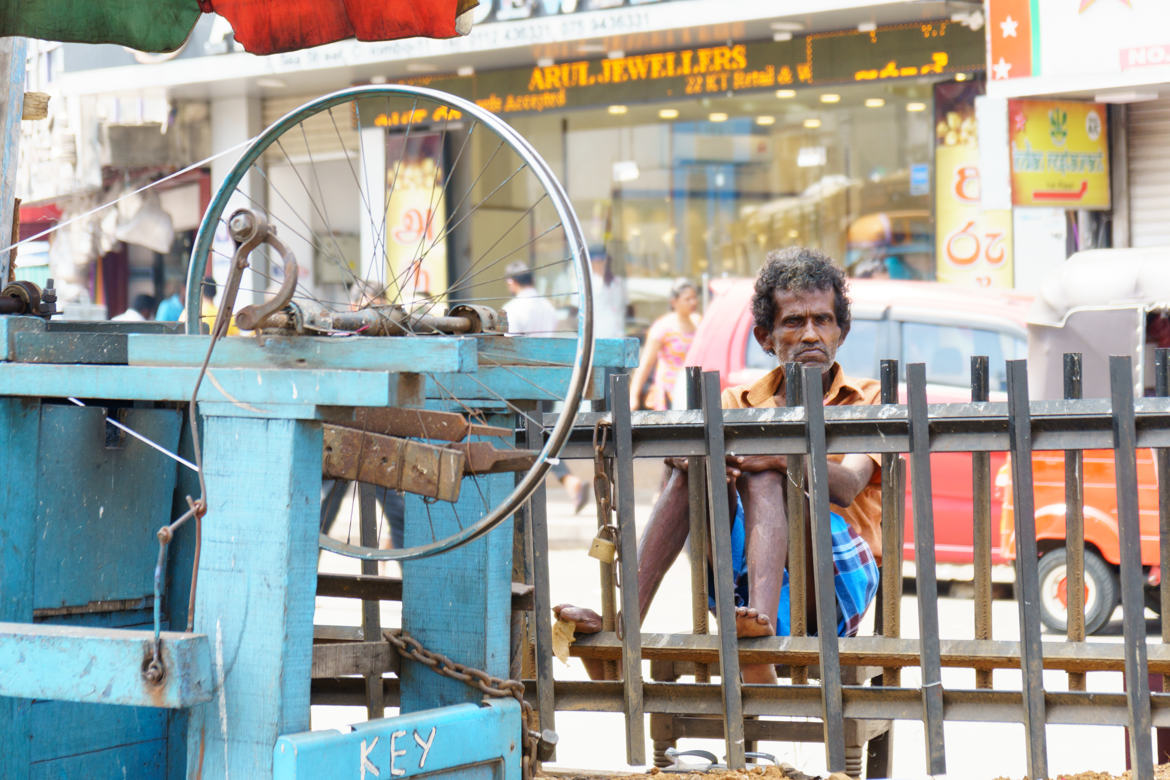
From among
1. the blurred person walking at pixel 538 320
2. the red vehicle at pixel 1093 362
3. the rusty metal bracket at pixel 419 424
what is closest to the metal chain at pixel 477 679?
the rusty metal bracket at pixel 419 424

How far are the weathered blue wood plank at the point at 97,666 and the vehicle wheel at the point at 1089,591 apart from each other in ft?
20.1

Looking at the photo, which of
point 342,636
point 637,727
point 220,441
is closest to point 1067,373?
point 637,727

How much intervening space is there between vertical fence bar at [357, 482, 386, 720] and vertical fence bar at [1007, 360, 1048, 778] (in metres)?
1.35

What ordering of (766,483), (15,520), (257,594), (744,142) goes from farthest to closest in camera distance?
(744,142) → (766,483) → (15,520) → (257,594)

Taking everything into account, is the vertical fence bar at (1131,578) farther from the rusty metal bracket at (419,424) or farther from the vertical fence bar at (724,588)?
the rusty metal bracket at (419,424)

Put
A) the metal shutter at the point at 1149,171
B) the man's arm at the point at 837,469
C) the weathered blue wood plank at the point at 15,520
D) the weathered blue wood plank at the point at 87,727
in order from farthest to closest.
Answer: the metal shutter at the point at 1149,171 < the man's arm at the point at 837,469 < the weathered blue wood plank at the point at 87,727 < the weathered blue wood plank at the point at 15,520

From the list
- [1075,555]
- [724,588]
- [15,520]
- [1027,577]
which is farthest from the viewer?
[1075,555]

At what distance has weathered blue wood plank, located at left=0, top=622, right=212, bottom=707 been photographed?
207 centimetres

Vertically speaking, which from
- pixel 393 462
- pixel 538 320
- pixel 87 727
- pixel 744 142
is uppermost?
pixel 744 142

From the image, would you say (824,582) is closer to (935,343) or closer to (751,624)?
(751,624)

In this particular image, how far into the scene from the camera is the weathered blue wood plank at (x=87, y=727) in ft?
8.62

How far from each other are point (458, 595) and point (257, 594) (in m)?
0.60

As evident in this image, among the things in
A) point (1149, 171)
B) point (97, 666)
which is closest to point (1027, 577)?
point (97, 666)

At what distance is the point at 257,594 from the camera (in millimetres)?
2131
